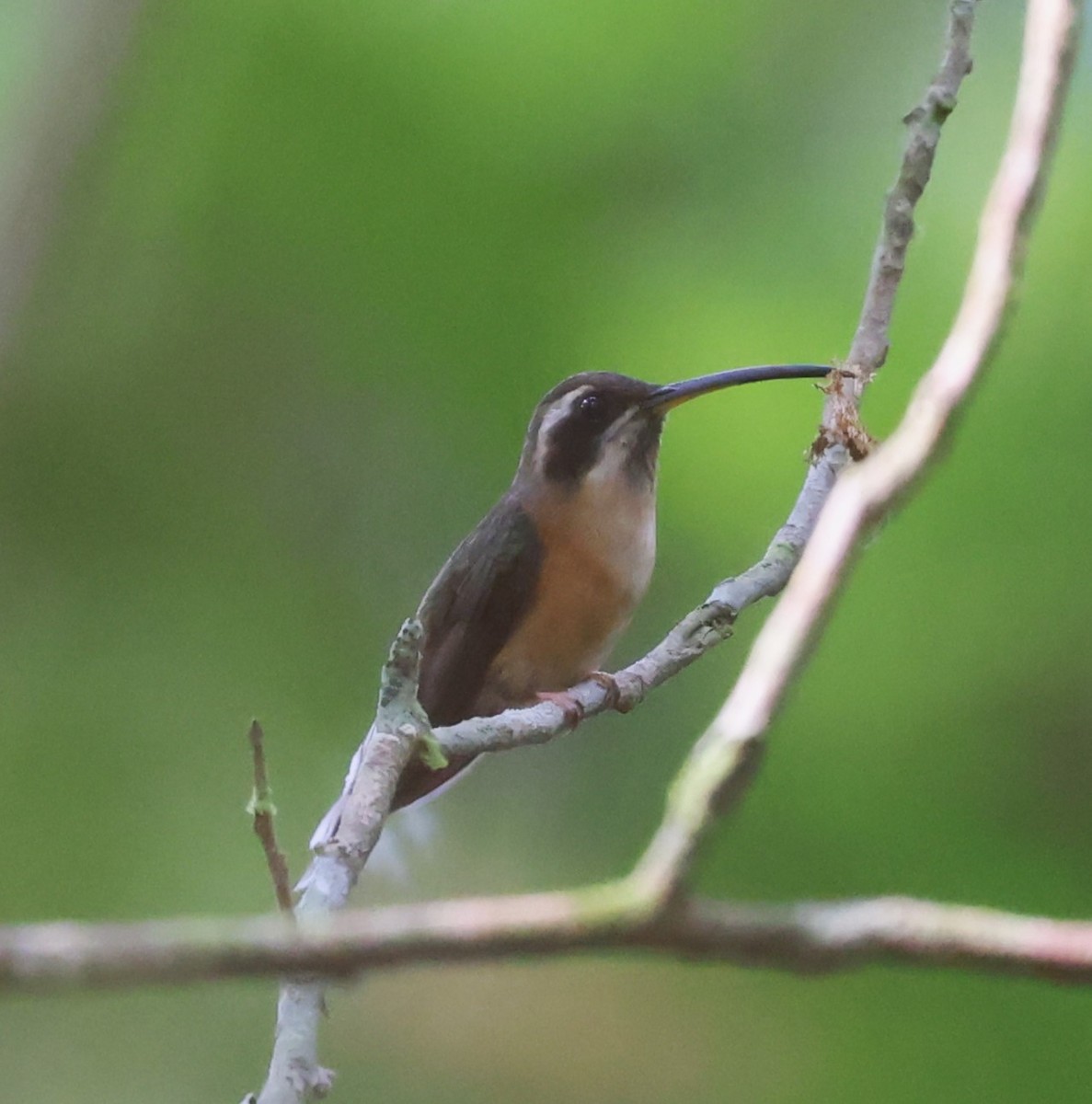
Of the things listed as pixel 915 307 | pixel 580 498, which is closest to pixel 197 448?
pixel 580 498

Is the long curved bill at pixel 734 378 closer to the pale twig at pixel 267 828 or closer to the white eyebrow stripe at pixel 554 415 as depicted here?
the white eyebrow stripe at pixel 554 415

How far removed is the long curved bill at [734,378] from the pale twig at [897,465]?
7.47 feet

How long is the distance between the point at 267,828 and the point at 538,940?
4.08 ft

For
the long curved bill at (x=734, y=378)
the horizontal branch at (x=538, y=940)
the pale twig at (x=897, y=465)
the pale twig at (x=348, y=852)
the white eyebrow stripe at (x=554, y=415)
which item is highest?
the long curved bill at (x=734, y=378)

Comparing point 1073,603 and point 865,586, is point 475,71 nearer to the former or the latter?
point 865,586

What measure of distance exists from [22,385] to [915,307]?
2307mm

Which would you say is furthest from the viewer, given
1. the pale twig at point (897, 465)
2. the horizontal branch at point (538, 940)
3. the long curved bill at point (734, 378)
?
the long curved bill at point (734, 378)

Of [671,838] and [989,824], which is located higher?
[671,838]

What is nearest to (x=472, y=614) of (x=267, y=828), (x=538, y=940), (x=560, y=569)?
(x=560, y=569)

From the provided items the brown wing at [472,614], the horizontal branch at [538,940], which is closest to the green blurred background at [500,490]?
the brown wing at [472,614]

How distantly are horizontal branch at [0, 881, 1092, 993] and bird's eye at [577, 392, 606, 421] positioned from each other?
2913mm

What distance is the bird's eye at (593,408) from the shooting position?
3469mm

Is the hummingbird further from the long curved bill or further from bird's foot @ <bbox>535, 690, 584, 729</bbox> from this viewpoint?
bird's foot @ <bbox>535, 690, 584, 729</bbox>

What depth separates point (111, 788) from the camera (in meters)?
3.86
